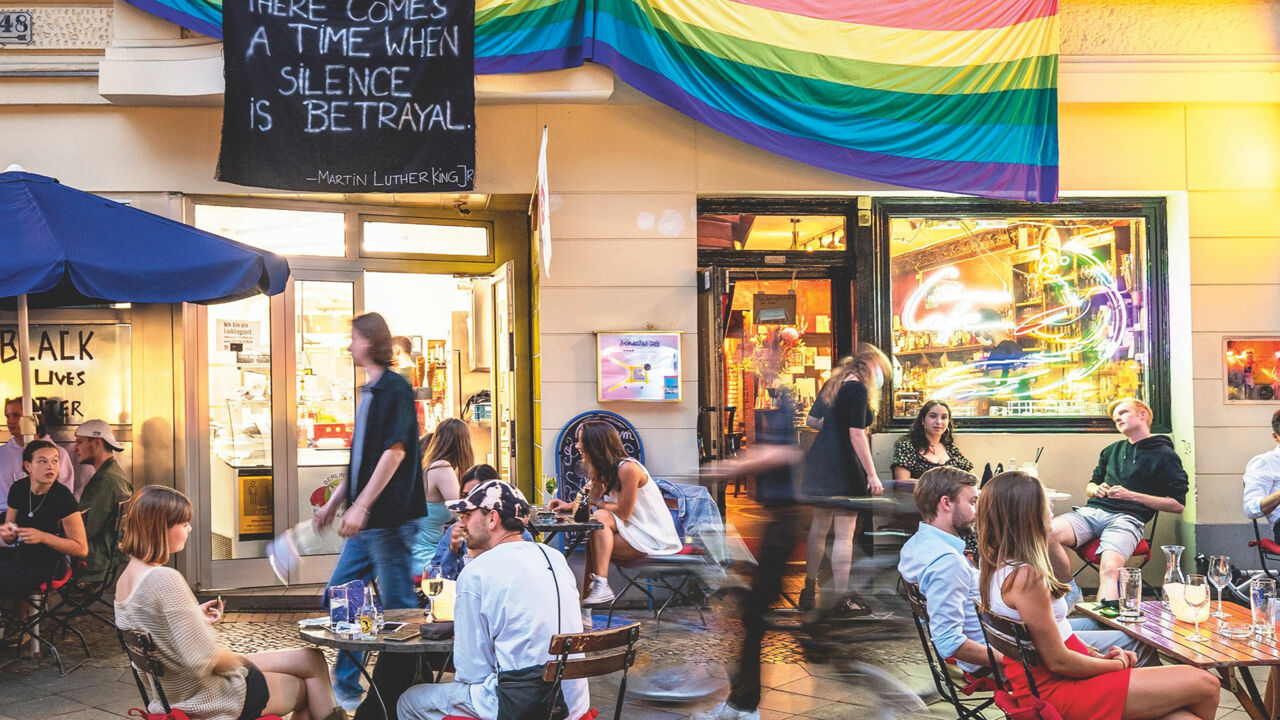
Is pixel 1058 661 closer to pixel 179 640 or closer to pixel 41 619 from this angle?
pixel 179 640

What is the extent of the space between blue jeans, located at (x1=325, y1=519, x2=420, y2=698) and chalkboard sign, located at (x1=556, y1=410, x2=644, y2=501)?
2.93 metres

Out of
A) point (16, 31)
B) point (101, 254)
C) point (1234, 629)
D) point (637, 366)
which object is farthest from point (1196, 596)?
point (16, 31)

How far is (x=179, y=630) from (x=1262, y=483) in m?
7.09

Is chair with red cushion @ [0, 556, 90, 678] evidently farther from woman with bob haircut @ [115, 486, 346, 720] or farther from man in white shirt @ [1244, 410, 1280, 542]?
man in white shirt @ [1244, 410, 1280, 542]

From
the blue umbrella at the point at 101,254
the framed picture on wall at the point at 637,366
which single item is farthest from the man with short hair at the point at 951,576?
the blue umbrella at the point at 101,254

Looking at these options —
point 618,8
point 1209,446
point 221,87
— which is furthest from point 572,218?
point 1209,446

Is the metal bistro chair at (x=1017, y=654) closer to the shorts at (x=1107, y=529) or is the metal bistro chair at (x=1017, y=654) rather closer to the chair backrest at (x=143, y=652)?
the chair backrest at (x=143, y=652)

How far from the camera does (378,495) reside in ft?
17.6

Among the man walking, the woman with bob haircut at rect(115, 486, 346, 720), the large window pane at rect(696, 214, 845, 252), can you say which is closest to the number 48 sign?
the man walking

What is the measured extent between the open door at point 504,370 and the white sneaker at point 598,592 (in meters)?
2.08

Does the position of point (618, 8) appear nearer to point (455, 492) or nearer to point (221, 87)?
point (221, 87)

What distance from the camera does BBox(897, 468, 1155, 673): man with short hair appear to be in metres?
4.52

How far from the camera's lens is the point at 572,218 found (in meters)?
8.43

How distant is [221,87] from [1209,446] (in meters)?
8.11
